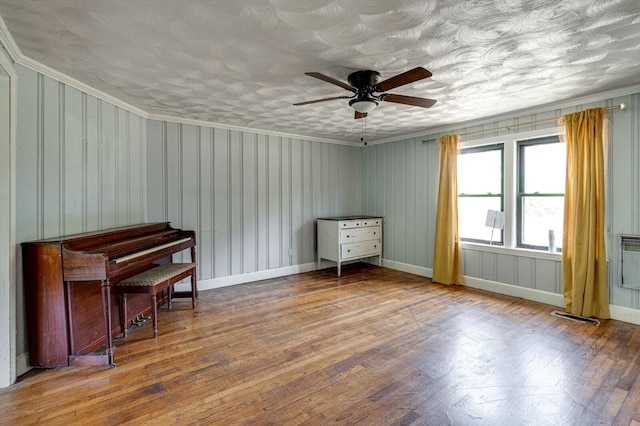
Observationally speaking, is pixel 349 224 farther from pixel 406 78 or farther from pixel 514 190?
pixel 406 78

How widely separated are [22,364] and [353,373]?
2.39 metres

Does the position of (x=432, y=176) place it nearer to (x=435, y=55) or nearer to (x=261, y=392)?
(x=435, y=55)

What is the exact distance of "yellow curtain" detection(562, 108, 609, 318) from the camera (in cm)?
318

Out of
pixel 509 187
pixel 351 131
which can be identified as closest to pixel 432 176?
pixel 509 187

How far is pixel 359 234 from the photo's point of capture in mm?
5254

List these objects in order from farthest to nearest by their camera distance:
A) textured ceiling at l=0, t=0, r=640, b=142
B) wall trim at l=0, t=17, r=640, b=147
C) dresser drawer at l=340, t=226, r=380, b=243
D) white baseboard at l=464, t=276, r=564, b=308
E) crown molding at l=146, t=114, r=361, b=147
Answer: dresser drawer at l=340, t=226, r=380, b=243 < crown molding at l=146, t=114, r=361, b=147 < white baseboard at l=464, t=276, r=564, b=308 < wall trim at l=0, t=17, r=640, b=147 < textured ceiling at l=0, t=0, r=640, b=142

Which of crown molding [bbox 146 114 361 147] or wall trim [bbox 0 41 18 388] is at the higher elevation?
crown molding [bbox 146 114 361 147]

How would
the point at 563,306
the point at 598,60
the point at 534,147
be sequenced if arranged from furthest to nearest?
the point at 534,147
the point at 563,306
the point at 598,60

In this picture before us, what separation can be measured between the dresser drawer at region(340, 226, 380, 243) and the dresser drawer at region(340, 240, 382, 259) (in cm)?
7

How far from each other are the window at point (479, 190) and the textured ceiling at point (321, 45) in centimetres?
105

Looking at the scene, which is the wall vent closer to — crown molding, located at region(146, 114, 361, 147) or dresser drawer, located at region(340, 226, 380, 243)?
dresser drawer, located at region(340, 226, 380, 243)

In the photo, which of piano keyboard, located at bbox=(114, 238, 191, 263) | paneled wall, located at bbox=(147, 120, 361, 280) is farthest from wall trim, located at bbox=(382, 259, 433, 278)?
piano keyboard, located at bbox=(114, 238, 191, 263)

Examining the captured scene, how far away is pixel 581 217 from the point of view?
328 centimetres

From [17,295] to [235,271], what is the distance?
256cm
